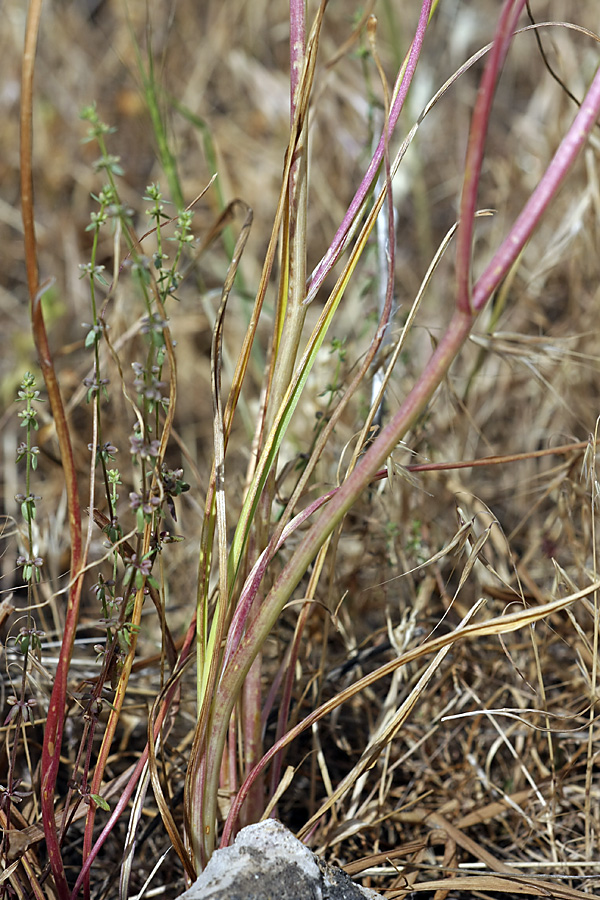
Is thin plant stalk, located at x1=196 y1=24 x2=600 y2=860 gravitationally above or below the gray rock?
above

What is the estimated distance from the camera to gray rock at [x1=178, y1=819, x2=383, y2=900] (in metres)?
0.76

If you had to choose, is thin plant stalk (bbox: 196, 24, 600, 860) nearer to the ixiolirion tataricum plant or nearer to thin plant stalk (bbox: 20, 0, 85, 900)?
the ixiolirion tataricum plant

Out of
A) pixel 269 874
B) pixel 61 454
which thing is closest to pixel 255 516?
pixel 61 454

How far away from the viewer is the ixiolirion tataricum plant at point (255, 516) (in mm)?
724

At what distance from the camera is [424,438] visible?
131cm

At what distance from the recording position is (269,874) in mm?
778

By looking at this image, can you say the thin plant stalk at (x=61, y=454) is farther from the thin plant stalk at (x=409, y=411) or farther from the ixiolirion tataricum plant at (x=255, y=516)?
the thin plant stalk at (x=409, y=411)

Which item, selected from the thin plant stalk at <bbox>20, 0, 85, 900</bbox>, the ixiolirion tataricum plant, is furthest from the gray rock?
the thin plant stalk at <bbox>20, 0, 85, 900</bbox>

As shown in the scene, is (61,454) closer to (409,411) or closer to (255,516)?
(255,516)

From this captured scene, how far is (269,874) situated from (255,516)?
1.27 feet

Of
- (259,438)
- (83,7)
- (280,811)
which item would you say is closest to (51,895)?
(280,811)

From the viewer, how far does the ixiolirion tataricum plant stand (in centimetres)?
72

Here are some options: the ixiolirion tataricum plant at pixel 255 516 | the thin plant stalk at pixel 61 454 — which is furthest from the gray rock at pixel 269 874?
the thin plant stalk at pixel 61 454

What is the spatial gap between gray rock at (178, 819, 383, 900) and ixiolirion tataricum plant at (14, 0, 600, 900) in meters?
0.05
